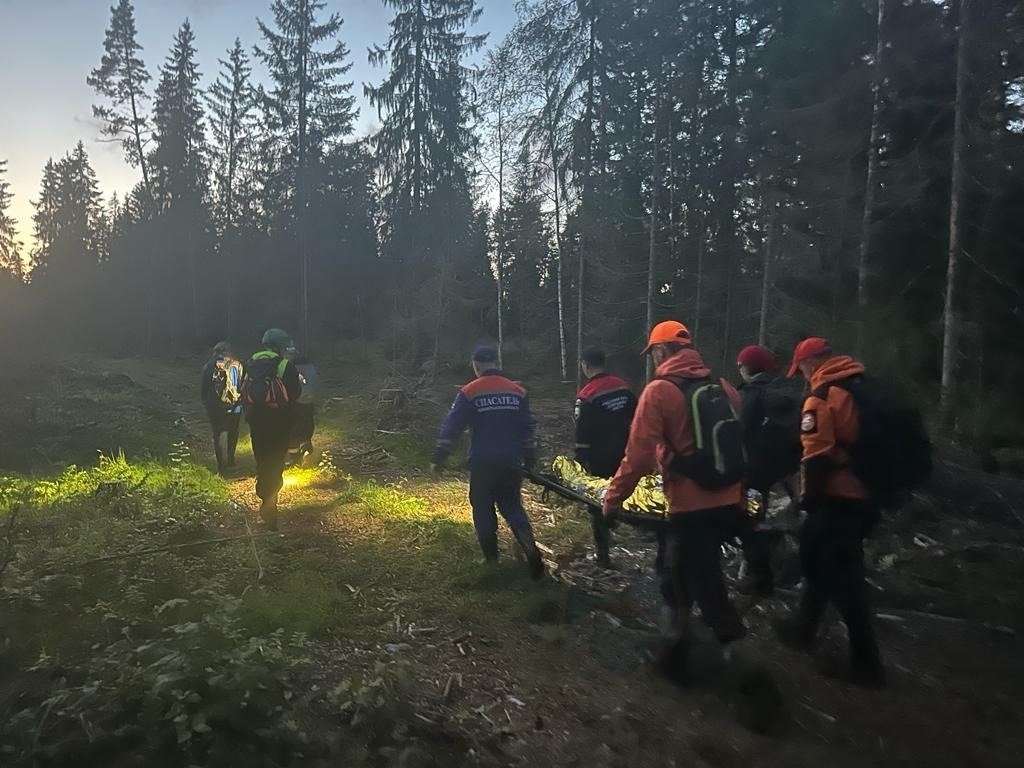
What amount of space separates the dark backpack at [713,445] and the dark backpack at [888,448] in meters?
0.93

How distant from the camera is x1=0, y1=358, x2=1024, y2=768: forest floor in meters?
3.25

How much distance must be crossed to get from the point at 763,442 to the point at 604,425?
4.82 ft

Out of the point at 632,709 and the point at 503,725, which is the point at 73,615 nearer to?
the point at 503,725

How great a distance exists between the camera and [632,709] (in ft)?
13.1

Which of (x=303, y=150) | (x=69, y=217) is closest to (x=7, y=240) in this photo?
(x=69, y=217)

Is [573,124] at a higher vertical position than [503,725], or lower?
higher

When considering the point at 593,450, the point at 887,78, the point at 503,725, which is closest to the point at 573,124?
the point at 887,78

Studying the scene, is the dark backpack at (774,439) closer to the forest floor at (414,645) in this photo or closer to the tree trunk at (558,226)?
the forest floor at (414,645)

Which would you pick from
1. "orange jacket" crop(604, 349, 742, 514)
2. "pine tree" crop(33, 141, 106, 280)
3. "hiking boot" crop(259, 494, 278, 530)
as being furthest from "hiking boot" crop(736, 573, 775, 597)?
"pine tree" crop(33, 141, 106, 280)

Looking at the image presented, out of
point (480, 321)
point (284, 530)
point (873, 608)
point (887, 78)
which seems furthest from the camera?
point (480, 321)

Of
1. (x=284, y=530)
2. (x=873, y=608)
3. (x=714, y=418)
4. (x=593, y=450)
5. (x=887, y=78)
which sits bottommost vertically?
(x=873, y=608)

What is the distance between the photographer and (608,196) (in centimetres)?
2195

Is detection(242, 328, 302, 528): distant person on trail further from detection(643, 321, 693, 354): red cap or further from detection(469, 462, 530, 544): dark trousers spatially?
detection(643, 321, 693, 354): red cap

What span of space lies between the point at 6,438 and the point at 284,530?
8720 millimetres
